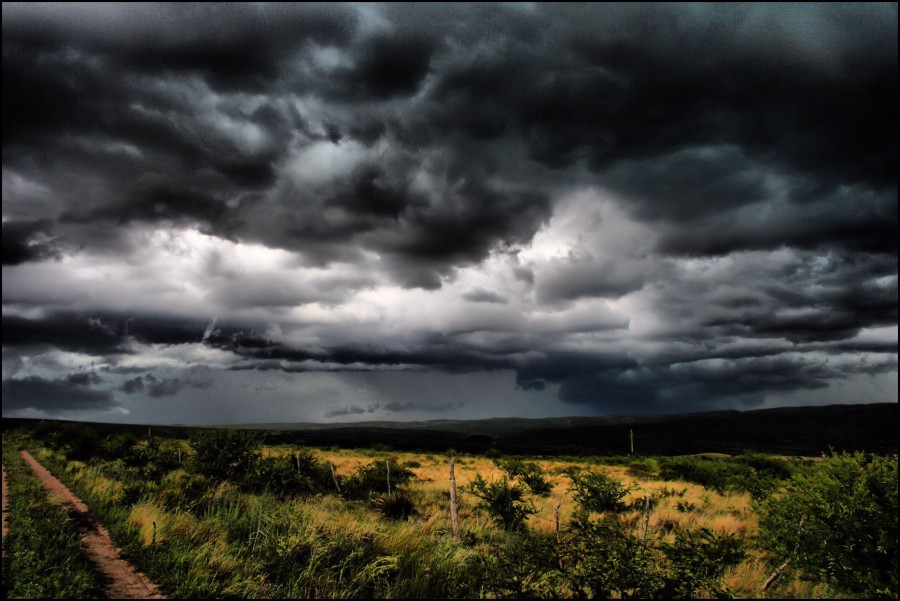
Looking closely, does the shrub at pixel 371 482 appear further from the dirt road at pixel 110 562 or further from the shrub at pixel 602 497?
the dirt road at pixel 110 562

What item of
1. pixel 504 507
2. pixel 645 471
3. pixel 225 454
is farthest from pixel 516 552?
pixel 645 471

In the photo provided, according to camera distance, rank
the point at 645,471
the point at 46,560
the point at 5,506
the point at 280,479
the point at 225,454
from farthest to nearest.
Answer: the point at 645,471 < the point at 225,454 < the point at 280,479 < the point at 5,506 < the point at 46,560

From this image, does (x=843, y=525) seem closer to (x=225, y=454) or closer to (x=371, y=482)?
(x=371, y=482)

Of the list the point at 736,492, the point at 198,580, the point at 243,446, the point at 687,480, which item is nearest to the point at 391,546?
the point at 198,580

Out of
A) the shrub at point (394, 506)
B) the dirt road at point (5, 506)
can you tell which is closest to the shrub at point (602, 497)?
the shrub at point (394, 506)

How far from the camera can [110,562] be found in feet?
26.4

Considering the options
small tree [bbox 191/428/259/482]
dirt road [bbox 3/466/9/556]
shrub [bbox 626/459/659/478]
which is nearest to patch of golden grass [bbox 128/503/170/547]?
dirt road [bbox 3/466/9/556]

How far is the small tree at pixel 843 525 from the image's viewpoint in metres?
7.25

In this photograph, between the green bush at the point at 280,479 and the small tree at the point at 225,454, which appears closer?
the green bush at the point at 280,479

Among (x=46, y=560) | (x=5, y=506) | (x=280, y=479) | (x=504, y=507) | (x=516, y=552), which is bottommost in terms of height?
(x=504, y=507)

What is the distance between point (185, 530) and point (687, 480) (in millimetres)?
34343

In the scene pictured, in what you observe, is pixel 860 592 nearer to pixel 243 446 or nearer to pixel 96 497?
pixel 96 497

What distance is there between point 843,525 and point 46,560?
1307 centimetres

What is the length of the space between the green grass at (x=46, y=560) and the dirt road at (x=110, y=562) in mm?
183
